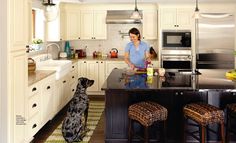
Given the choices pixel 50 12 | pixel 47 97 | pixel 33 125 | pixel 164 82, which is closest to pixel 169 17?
pixel 50 12

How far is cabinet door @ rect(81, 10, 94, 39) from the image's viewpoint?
749 cm

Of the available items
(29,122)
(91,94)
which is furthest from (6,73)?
(91,94)

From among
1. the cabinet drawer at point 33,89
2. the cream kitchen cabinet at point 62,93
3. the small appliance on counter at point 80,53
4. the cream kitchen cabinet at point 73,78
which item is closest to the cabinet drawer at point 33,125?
the cabinet drawer at point 33,89

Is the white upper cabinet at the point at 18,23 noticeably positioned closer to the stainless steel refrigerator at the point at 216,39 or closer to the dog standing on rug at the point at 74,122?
the dog standing on rug at the point at 74,122

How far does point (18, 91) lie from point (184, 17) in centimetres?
455

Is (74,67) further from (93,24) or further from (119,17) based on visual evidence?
(119,17)

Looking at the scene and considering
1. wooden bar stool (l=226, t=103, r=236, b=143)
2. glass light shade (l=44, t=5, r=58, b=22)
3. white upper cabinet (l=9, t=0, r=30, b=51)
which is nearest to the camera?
white upper cabinet (l=9, t=0, r=30, b=51)

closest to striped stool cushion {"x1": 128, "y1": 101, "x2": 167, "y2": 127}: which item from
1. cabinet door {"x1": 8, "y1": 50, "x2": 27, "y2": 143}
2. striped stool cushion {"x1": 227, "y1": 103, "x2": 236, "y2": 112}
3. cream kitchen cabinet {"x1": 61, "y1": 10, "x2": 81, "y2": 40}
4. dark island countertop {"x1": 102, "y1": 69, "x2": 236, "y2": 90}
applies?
dark island countertop {"x1": 102, "y1": 69, "x2": 236, "y2": 90}

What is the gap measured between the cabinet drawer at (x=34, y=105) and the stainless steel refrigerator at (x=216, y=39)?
153 inches

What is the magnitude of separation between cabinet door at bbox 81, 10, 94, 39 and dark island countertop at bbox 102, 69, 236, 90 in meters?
3.10

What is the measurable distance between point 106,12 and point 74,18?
0.77 m

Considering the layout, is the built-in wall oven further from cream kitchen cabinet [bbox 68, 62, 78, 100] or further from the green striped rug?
cream kitchen cabinet [bbox 68, 62, 78, 100]

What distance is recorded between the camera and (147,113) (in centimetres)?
356

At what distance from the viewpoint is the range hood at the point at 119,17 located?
23.7ft
